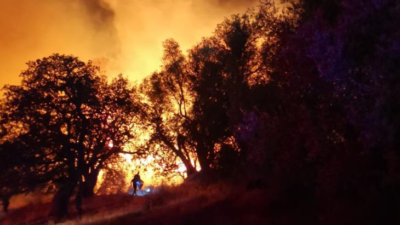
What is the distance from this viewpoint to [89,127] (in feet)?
71.6

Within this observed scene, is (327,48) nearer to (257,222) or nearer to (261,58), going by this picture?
(257,222)

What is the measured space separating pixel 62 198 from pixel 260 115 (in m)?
14.4

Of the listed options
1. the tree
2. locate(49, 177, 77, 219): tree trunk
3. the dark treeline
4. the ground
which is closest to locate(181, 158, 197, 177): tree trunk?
the dark treeline

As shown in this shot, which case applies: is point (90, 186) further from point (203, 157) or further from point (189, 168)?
point (203, 157)

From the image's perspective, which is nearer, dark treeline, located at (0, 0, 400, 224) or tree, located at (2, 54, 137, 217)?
dark treeline, located at (0, 0, 400, 224)

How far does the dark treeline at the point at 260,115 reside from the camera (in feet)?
32.3

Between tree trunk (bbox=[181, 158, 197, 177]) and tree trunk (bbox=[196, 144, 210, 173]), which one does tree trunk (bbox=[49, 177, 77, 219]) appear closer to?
tree trunk (bbox=[196, 144, 210, 173])

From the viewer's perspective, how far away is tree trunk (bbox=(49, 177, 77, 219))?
21844 mm

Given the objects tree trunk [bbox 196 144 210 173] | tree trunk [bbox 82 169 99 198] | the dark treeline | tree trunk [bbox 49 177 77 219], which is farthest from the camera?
tree trunk [bbox 82 169 99 198]

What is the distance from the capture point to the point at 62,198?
22297mm

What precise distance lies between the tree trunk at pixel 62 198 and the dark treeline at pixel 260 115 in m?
0.06

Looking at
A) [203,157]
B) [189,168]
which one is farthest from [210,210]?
[189,168]

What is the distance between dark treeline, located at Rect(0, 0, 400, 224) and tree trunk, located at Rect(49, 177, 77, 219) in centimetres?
6

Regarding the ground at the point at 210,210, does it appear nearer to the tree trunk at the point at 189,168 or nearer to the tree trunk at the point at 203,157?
the tree trunk at the point at 203,157
